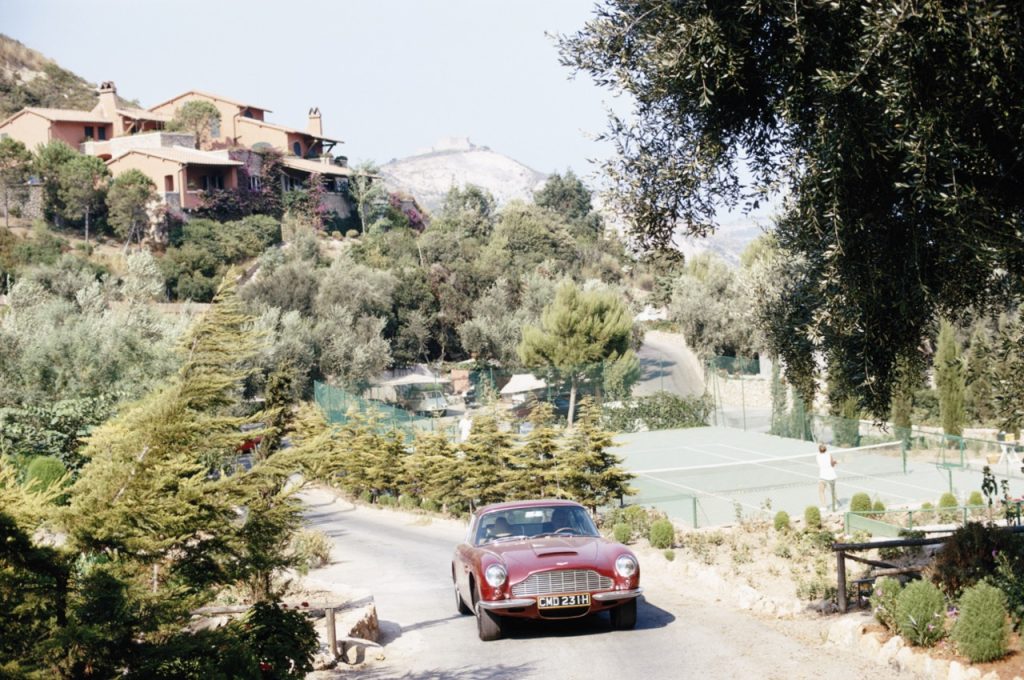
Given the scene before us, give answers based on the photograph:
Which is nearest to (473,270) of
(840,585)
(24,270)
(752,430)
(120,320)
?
(24,270)

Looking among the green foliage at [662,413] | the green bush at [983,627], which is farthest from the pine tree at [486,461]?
the green foliage at [662,413]

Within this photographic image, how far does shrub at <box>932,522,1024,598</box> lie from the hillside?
11791 centimetres

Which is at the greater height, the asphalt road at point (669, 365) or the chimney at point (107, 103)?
the chimney at point (107, 103)

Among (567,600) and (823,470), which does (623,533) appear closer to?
(823,470)

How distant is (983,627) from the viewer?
936 centimetres

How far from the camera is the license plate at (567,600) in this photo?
12438mm

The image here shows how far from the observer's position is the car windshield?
13.8 metres

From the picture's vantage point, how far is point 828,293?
10.6 meters

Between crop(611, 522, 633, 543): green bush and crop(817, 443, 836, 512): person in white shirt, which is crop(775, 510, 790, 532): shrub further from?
crop(817, 443, 836, 512): person in white shirt

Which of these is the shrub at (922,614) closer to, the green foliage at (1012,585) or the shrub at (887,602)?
the shrub at (887,602)

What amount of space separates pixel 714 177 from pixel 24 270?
6371 cm

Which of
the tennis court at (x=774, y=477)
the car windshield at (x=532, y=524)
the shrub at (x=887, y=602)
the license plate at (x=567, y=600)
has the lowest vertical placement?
the tennis court at (x=774, y=477)

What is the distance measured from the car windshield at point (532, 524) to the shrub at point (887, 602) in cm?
376

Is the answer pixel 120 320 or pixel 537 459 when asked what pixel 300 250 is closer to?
pixel 120 320
